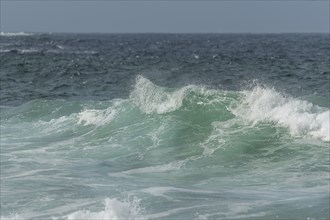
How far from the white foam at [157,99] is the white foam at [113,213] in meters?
11.1

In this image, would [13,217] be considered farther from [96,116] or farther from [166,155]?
[96,116]

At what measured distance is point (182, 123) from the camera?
20.1 m

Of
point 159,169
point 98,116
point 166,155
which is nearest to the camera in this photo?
point 159,169

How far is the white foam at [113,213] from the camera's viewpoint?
10.2 m

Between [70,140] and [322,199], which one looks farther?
[70,140]

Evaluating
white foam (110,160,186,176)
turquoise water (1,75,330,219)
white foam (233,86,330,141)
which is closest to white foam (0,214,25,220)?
turquoise water (1,75,330,219)

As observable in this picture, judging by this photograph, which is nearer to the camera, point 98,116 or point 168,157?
point 168,157

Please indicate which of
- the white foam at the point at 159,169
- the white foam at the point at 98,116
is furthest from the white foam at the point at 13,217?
the white foam at the point at 98,116

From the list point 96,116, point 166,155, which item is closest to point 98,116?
point 96,116

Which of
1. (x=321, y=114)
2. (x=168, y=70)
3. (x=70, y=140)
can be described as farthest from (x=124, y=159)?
(x=168, y=70)

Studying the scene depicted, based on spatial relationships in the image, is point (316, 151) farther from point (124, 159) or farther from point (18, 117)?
point (18, 117)

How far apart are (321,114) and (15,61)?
117 feet

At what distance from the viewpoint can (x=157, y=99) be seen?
22.6 meters

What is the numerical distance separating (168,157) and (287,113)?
4428 mm
